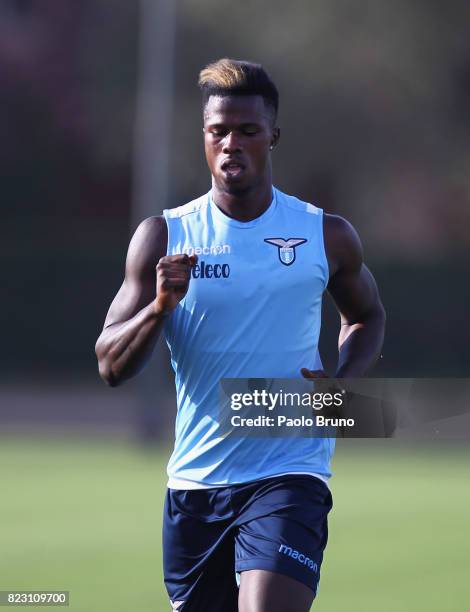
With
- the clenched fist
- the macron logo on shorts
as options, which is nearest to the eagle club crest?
the clenched fist

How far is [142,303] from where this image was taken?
6270mm

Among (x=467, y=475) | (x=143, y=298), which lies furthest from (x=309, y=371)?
(x=467, y=475)

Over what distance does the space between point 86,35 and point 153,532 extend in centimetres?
2671

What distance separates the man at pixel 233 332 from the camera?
6109 mm

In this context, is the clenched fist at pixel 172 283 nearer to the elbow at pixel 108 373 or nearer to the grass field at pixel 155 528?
the elbow at pixel 108 373

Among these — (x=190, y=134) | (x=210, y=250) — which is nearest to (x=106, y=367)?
(x=210, y=250)

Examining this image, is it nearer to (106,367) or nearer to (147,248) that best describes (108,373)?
(106,367)

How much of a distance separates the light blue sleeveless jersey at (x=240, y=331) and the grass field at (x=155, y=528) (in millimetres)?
3754

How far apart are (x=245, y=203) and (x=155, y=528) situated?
7.86m

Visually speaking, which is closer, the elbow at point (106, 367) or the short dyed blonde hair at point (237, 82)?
the elbow at point (106, 367)

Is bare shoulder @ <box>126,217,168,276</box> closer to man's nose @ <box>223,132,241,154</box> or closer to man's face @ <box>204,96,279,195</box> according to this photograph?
man's face @ <box>204,96,279,195</box>

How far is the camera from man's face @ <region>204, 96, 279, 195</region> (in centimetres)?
632

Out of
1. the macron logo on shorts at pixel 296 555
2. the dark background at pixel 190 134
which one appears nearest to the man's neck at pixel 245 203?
the macron logo on shorts at pixel 296 555

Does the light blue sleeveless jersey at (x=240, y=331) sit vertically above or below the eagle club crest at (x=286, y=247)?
below
